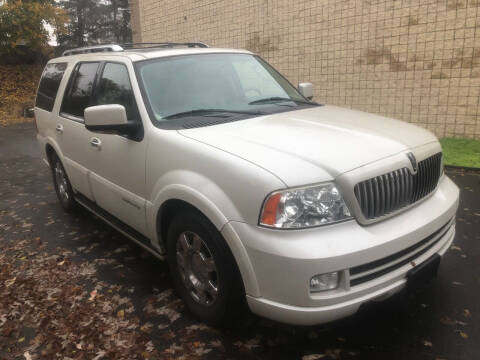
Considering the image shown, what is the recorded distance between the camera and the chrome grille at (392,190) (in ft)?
7.75

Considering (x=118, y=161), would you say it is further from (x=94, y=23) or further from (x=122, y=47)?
(x=94, y=23)

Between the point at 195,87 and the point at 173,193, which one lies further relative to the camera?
the point at 195,87

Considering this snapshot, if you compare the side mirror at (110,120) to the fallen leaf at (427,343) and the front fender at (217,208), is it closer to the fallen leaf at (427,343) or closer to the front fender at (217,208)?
the front fender at (217,208)

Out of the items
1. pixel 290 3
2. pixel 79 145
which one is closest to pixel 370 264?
pixel 79 145

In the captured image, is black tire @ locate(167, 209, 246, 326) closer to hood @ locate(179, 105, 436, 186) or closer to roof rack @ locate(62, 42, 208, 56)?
hood @ locate(179, 105, 436, 186)

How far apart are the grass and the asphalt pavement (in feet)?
6.92

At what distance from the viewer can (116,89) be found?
3.71m

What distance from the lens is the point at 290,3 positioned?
941cm

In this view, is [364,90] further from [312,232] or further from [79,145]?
[312,232]

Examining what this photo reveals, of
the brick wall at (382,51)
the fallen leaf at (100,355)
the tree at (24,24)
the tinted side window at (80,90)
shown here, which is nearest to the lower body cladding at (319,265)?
the fallen leaf at (100,355)

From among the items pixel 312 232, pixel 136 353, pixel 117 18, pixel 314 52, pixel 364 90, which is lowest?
A: pixel 136 353

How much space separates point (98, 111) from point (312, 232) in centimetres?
192

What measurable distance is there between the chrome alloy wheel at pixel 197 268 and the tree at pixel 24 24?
20.4 metres

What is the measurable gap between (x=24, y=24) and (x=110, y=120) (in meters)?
20.0
